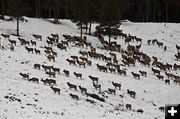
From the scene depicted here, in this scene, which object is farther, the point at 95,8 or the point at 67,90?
the point at 95,8

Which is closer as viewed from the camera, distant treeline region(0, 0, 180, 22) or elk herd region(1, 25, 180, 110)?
elk herd region(1, 25, 180, 110)

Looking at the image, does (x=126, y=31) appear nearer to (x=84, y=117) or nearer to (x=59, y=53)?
(x=59, y=53)

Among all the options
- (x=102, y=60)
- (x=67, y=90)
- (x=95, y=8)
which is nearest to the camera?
(x=67, y=90)

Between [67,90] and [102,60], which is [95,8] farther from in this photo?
[67,90]

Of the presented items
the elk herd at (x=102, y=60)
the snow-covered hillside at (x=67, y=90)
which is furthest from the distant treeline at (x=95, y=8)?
the elk herd at (x=102, y=60)

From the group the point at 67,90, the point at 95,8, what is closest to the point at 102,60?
the point at 67,90

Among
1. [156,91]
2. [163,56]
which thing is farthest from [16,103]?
[163,56]

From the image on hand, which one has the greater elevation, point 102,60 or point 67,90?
point 102,60

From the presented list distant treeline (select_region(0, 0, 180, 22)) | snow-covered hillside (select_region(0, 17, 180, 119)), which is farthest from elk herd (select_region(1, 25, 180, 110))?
distant treeline (select_region(0, 0, 180, 22))

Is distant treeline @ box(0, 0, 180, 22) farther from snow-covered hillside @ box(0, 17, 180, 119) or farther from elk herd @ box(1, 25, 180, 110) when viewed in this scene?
elk herd @ box(1, 25, 180, 110)

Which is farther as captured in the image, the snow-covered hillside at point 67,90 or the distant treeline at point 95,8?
the distant treeline at point 95,8

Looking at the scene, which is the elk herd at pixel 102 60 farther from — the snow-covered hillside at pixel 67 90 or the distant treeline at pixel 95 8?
the distant treeline at pixel 95 8

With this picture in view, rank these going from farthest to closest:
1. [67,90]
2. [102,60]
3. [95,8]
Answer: [95,8], [102,60], [67,90]

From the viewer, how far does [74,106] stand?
23766mm
